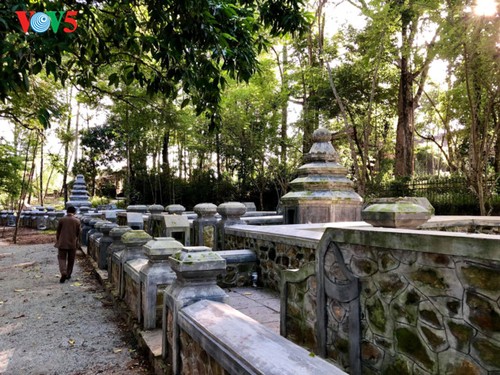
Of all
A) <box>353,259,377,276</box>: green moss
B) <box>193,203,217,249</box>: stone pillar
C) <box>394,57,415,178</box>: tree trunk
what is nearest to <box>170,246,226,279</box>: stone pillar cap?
<box>353,259,377,276</box>: green moss

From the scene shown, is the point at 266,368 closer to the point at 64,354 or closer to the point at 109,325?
the point at 64,354

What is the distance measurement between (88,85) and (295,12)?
10.4 ft

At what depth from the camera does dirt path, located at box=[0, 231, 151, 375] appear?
4.34 m

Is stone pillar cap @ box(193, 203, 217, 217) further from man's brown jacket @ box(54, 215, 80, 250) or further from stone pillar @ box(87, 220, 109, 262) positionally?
man's brown jacket @ box(54, 215, 80, 250)

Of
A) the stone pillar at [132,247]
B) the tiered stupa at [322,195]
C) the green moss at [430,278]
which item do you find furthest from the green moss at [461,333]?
the tiered stupa at [322,195]

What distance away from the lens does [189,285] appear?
351cm

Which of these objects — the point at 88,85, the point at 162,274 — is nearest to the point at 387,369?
the point at 162,274

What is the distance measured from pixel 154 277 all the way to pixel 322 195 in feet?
18.8

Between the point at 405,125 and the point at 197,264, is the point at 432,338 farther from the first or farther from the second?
the point at 405,125

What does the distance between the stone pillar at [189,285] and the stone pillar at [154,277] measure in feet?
3.25

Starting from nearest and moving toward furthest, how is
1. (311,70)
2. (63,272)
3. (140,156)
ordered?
(63,272)
(311,70)
(140,156)

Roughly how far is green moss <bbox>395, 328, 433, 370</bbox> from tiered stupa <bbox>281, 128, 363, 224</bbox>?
688cm

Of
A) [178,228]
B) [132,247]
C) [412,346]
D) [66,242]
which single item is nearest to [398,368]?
[412,346]

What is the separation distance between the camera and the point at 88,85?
545cm
